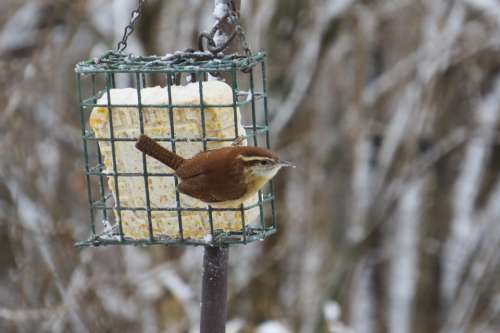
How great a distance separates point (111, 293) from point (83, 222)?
208 centimetres

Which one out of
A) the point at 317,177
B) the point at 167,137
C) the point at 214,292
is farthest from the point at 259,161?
the point at 317,177

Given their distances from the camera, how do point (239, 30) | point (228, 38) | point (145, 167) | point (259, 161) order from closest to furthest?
point (259, 161), point (239, 30), point (145, 167), point (228, 38)

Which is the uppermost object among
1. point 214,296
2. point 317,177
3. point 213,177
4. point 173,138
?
point 173,138

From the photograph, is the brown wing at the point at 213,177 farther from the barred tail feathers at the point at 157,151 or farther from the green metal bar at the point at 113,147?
the green metal bar at the point at 113,147

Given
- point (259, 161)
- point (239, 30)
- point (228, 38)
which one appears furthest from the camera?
point (228, 38)

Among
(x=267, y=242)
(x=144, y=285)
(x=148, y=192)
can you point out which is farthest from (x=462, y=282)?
(x=148, y=192)

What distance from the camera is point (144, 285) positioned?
22.8 feet

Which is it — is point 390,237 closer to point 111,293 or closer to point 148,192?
point 111,293

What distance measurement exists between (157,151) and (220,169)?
22cm

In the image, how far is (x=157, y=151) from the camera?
3082mm

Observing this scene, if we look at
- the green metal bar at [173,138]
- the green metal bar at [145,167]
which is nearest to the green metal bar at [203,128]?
the green metal bar at [173,138]

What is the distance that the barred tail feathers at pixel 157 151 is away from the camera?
10.1 feet

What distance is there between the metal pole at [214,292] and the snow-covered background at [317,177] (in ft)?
5.09

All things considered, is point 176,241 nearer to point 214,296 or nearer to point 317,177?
point 214,296
